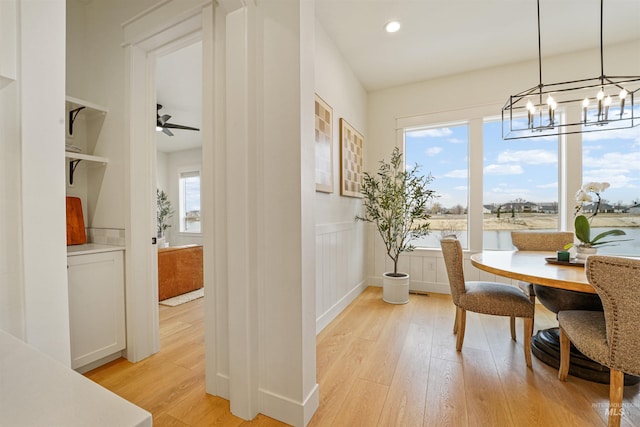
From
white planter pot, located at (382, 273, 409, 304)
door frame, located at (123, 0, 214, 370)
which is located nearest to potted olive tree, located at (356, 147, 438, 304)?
white planter pot, located at (382, 273, 409, 304)

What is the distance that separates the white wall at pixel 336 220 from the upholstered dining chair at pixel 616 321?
5.52ft

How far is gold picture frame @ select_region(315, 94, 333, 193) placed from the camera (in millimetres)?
2512

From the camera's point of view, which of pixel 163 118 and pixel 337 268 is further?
pixel 163 118

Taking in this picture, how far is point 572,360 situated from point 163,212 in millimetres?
6984

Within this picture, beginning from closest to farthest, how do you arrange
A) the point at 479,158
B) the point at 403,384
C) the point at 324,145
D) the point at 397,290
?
the point at 403,384, the point at 324,145, the point at 397,290, the point at 479,158

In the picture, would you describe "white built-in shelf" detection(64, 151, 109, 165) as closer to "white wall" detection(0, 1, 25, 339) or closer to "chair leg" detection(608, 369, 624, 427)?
"white wall" detection(0, 1, 25, 339)

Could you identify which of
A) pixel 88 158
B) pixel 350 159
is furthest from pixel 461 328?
pixel 88 158

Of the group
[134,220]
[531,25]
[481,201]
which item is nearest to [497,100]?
[531,25]

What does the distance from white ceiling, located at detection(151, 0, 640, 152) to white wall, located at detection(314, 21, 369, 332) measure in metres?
0.25

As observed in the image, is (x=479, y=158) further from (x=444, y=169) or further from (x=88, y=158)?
(x=88, y=158)

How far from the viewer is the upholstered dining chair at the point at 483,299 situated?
192 centimetres

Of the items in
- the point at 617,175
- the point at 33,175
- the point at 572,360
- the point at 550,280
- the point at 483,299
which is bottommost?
the point at 572,360

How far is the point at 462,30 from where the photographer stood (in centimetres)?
275

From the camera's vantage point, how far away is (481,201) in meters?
3.52
